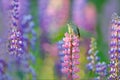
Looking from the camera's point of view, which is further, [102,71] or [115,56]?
[102,71]

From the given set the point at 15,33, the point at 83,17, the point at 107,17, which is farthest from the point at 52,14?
the point at 15,33

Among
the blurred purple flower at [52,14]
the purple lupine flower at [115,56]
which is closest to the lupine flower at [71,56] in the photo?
the purple lupine flower at [115,56]

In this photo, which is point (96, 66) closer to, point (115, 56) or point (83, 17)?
point (115, 56)

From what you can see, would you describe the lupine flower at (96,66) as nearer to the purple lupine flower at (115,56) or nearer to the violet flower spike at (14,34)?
the purple lupine flower at (115,56)

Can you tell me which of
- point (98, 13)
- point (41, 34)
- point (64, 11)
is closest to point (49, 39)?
point (41, 34)

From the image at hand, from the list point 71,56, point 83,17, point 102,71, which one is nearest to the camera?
point 71,56

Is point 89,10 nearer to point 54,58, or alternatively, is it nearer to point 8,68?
point 54,58

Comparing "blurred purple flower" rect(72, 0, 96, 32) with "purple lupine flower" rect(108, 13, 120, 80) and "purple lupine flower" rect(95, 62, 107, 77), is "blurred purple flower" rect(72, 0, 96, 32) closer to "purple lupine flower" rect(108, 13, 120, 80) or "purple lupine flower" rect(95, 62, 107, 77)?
"purple lupine flower" rect(95, 62, 107, 77)

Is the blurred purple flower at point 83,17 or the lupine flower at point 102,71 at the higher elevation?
the blurred purple flower at point 83,17
